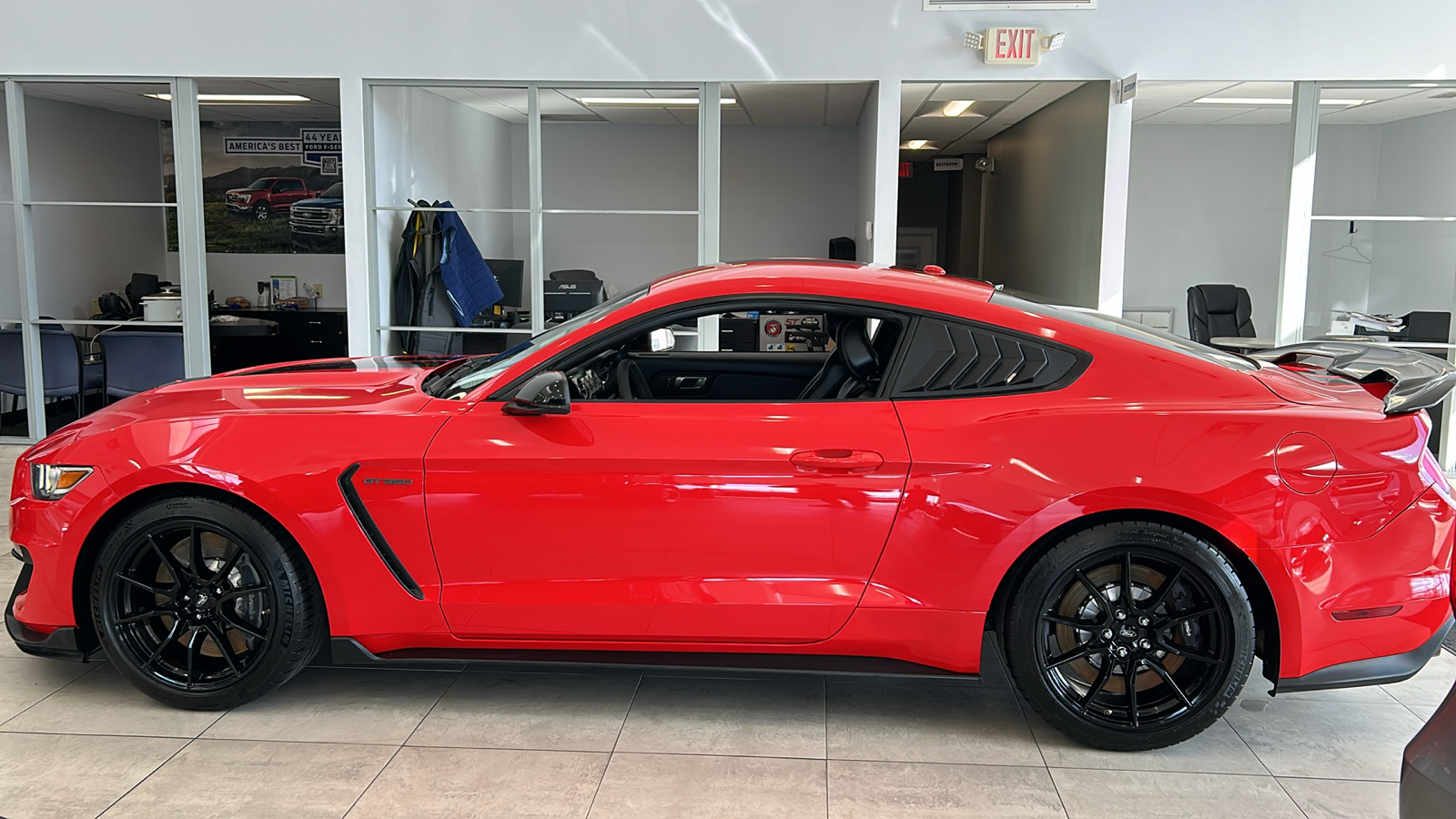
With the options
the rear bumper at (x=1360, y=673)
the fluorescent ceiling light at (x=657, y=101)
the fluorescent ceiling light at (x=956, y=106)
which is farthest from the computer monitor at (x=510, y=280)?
the rear bumper at (x=1360, y=673)

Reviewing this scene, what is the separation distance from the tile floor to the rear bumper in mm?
243

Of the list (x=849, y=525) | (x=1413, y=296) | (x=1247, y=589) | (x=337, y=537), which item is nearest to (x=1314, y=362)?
(x=1247, y=589)

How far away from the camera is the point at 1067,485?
8.83ft

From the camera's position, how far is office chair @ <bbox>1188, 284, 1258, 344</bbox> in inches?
384

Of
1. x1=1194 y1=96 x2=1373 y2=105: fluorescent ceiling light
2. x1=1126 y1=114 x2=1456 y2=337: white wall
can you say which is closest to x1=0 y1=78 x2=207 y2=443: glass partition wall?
x1=1194 y1=96 x2=1373 y2=105: fluorescent ceiling light

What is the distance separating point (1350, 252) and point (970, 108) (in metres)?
6.10

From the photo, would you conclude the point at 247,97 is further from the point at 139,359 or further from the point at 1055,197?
the point at 1055,197

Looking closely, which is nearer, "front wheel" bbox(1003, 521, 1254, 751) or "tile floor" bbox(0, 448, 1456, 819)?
"tile floor" bbox(0, 448, 1456, 819)

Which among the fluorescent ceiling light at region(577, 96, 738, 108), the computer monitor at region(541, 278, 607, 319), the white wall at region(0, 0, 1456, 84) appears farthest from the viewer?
the fluorescent ceiling light at region(577, 96, 738, 108)

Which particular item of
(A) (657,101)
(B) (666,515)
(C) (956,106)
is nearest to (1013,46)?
(C) (956,106)

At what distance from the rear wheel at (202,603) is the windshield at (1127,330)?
2.18 metres

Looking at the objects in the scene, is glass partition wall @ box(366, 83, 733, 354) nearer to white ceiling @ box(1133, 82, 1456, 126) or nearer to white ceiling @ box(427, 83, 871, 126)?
white ceiling @ box(427, 83, 871, 126)

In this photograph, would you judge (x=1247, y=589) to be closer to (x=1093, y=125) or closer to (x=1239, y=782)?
→ (x=1239, y=782)

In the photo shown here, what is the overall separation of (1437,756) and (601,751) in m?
1.94
